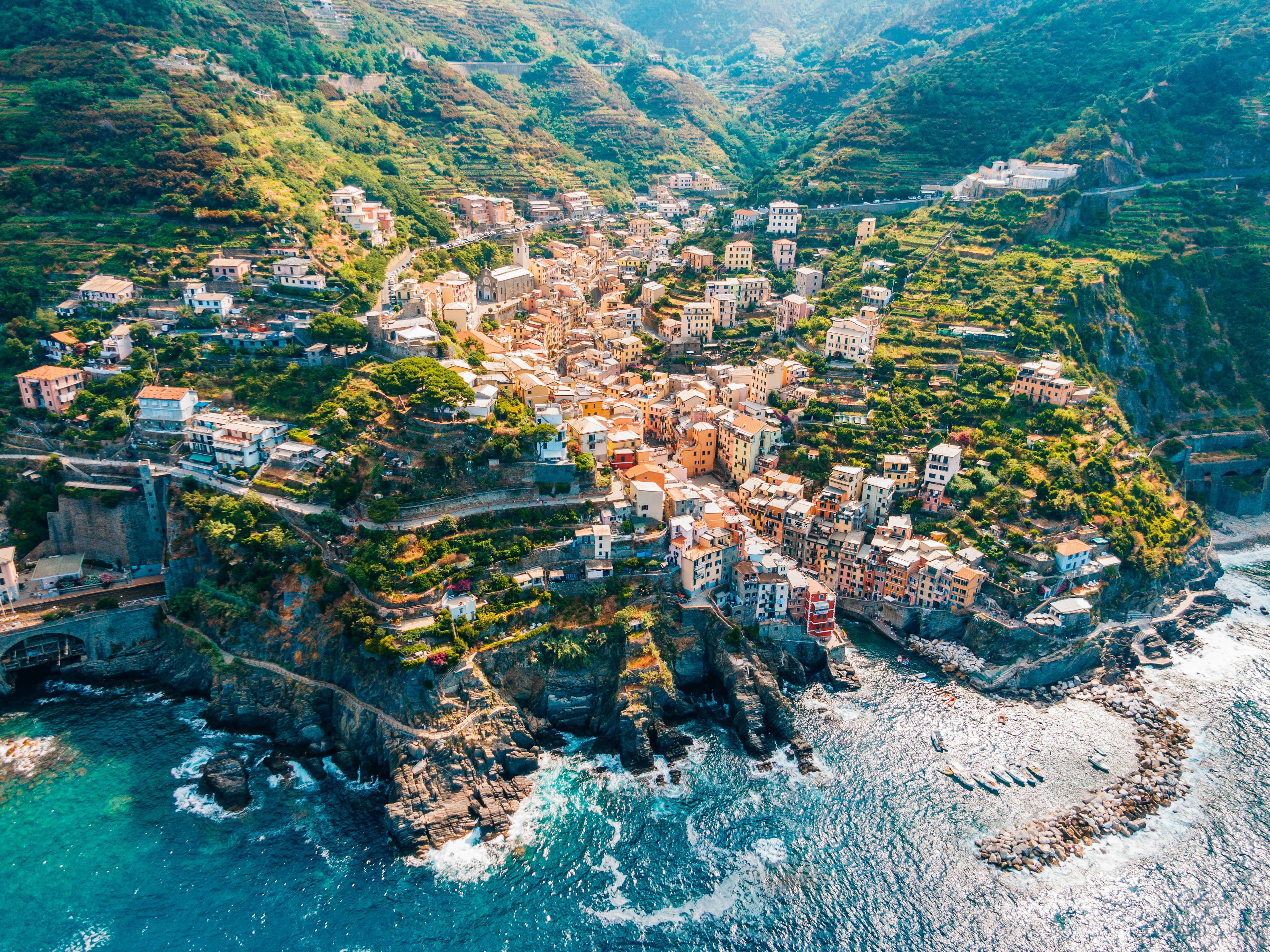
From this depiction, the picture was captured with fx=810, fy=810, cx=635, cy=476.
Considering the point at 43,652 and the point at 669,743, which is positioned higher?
the point at 43,652

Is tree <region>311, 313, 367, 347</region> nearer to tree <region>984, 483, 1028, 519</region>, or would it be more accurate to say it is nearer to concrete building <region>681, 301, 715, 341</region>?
concrete building <region>681, 301, 715, 341</region>

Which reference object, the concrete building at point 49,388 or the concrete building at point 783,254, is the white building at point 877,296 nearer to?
the concrete building at point 783,254

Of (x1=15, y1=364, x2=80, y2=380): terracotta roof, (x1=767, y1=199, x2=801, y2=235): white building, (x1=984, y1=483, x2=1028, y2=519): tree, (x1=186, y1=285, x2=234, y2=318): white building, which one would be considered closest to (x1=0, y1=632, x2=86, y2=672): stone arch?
(x1=15, y1=364, x2=80, y2=380): terracotta roof

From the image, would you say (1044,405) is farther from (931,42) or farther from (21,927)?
(931,42)

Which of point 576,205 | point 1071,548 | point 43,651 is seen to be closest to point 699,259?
point 576,205

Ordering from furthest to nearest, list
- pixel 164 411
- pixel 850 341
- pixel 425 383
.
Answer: pixel 850 341 < pixel 164 411 < pixel 425 383

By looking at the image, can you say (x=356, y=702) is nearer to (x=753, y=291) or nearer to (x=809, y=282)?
(x=753, y=291)

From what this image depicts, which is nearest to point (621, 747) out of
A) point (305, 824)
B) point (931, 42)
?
point (305, 824)
